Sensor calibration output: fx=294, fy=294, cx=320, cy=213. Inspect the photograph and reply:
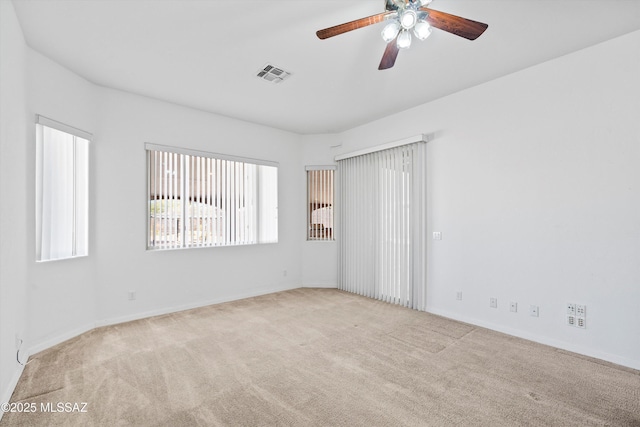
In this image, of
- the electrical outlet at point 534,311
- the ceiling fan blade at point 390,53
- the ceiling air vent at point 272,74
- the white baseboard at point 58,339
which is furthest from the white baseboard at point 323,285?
the ceiling fan blade at point 390,53

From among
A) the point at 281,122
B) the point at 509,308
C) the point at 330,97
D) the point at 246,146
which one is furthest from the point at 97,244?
the point at 509,308

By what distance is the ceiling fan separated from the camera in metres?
1.91

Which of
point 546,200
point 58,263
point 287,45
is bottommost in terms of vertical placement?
point 58,263

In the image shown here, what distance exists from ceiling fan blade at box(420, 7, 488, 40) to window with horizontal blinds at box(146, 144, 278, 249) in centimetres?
346

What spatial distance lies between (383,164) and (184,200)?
9.97ft

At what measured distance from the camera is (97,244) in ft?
11.6

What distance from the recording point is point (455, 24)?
1940 mm

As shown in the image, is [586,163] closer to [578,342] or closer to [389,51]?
[578,342]

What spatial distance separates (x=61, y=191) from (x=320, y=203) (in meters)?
3.69

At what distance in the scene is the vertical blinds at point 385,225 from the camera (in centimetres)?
418

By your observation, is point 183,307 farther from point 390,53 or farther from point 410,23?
point 410,23

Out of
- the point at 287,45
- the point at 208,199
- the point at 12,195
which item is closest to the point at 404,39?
the point at 287,45

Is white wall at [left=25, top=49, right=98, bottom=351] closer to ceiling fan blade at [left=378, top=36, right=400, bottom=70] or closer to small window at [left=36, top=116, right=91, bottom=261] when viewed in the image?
small window at [left=36, top=116, right=91, bottom=261]

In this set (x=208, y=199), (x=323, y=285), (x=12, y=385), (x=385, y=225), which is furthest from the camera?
(x=323, y=285)
